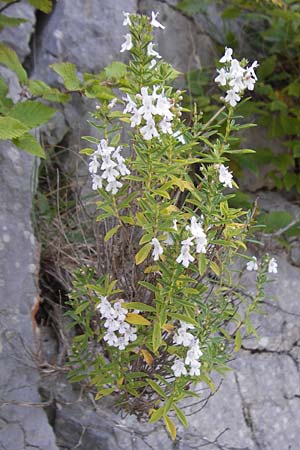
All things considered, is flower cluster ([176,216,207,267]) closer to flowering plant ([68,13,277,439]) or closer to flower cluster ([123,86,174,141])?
flowering plant ([68,13,277,439])

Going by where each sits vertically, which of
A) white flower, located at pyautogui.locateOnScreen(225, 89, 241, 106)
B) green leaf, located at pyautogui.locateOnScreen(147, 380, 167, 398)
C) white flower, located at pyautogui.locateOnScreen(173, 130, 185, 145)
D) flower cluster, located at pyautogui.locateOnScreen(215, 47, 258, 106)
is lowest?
green leaf, located at pyautogui.locateOnScreen(147, 380, 167, 398)

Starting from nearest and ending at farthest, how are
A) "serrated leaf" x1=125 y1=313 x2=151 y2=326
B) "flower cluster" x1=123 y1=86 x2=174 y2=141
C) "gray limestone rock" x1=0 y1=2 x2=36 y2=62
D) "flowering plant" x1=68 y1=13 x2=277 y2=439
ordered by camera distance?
1. "flower cluster" x1=123 y1=86 x2=174 y2=141
2. "flowering plant" x1=68 y1=13 x2=277 y2=439
3. "serrated leaf" x1=125 y1=313 x2=151 y2=326
4. "gray limestone rock" x1=0 y1=2 x2=36 y2=62

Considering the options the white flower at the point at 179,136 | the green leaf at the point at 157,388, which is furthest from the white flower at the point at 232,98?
the green leaf at the point at 157,388

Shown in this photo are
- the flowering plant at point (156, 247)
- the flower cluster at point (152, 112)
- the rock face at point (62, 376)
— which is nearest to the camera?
the flower cluster at point (152, 112)

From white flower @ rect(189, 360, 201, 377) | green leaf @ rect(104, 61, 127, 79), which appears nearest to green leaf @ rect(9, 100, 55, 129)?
green leaf @ rect(104, 61, 127, 79)

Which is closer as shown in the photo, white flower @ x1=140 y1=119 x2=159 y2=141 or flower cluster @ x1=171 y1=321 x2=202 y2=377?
white flower @ x1=140 y1=119 x2=159 y2=141

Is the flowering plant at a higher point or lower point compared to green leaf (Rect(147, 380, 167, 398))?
higher

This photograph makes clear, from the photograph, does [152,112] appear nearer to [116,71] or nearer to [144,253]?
[144,253]

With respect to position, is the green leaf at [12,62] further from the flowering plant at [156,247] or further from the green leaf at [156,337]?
the green leaf at [156,337]
